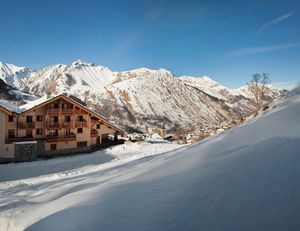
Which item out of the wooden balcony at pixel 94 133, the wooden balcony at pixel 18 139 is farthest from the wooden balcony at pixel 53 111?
the wooden balcony at pixel 94 133

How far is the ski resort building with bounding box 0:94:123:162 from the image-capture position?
34406 millimetres

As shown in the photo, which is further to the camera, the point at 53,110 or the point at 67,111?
the point at 67,111

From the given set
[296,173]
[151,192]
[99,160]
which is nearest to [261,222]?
[296,173]

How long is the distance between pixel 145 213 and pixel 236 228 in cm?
220

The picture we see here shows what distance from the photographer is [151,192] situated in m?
7.04

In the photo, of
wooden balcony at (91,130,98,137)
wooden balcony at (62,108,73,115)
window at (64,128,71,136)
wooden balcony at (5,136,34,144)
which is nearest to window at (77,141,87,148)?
wooden balcony at (91,130,98,137)

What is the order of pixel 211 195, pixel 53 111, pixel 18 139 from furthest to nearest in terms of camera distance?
pixel 53 111, pixel 18 139, pixel 211 195

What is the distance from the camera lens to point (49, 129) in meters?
38.8

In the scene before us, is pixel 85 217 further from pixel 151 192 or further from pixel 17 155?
pixel 17 155

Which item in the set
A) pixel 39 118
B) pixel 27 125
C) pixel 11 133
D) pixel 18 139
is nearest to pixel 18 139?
pixel 18 139

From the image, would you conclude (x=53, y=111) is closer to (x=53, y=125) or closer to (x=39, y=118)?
(x=53, y=125)

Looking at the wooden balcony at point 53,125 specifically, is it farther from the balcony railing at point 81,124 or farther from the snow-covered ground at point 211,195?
the snow-covered ground at point 211,195

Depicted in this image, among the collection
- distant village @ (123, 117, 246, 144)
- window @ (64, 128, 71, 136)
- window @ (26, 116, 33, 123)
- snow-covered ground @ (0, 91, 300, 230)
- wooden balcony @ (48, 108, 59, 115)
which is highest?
wooden balcony @ (48, 108, 59, 115)

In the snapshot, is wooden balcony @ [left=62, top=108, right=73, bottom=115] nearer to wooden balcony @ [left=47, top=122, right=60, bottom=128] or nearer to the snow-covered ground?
wooden balcony @ [left=47, top=122, right=60, bottom=128]
